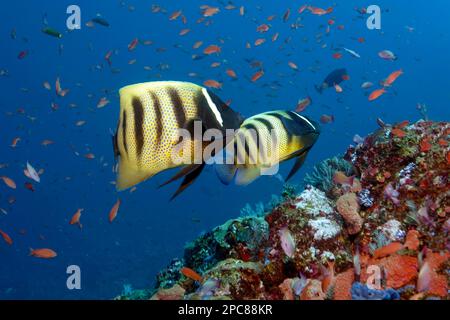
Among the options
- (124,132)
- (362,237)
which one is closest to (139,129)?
(124,132)

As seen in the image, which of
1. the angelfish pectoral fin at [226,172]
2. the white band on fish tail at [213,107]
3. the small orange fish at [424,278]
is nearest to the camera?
the white band on fish tail at [213,107]

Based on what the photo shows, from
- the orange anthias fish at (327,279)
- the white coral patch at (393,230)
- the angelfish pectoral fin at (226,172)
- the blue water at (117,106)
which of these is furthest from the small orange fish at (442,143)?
the blue water at (117,106)

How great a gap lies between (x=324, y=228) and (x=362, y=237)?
356mm

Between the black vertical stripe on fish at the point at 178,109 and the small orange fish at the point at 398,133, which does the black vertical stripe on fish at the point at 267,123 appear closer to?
the black vertical stripe on fish at the point at 178,109

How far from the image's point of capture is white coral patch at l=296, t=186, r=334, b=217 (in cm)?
373

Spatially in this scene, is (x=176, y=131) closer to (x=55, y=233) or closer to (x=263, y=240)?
(x=263, y=240)

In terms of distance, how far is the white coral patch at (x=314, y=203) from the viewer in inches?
147

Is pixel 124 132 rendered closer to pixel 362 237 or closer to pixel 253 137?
pixel 253 137

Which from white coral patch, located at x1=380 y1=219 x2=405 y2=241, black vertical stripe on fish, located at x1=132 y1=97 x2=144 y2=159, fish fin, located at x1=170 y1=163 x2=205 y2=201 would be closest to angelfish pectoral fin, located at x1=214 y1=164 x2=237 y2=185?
fish fin, located at x1=170 y1=163 x2=205 y2=201

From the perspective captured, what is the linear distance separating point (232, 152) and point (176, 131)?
1.10 m

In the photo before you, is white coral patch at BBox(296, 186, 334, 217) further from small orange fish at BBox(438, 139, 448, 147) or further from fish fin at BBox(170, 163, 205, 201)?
fish fin at BBox(170, 163, 205, 201)

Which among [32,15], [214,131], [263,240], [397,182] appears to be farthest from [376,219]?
[32,15]

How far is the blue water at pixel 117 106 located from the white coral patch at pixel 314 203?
15.6ft

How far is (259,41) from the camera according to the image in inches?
485
